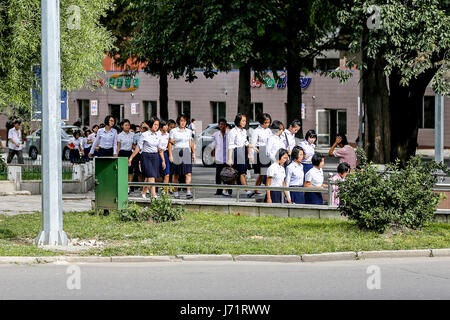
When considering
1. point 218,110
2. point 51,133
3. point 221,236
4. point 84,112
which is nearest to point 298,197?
point 221,236

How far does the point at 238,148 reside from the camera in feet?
56.9

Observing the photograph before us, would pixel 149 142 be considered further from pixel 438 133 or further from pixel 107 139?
pixel 438 133

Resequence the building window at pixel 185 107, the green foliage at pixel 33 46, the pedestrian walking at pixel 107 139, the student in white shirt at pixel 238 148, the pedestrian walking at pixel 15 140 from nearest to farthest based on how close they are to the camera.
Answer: the student in white shirt at pixel 238 148 < the green foliage at pixel 33 46 < the pedestrian walking at pixel 107 139 < the pedestrian walking at pixel 15 140 < the building window at pixel 185 107

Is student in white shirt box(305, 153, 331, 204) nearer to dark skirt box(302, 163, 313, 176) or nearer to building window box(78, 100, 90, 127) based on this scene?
dark skirt box(302, 163, 313, 176)

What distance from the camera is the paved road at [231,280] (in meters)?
8.74

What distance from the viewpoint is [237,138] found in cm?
1733

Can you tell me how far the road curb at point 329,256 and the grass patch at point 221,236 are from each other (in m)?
0.21

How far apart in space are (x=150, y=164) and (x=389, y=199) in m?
6.19

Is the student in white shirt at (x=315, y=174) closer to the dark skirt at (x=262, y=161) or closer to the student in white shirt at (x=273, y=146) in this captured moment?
the student in white shirt at (x=273, y=146)

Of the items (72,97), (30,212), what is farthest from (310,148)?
(72,97)

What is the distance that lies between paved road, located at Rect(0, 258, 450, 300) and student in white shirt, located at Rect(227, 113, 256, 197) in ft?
20.6

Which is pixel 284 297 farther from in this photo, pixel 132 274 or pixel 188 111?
pixel 188 111

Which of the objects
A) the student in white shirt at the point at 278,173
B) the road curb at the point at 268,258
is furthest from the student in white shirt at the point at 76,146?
the road curb at the point at 268,258
